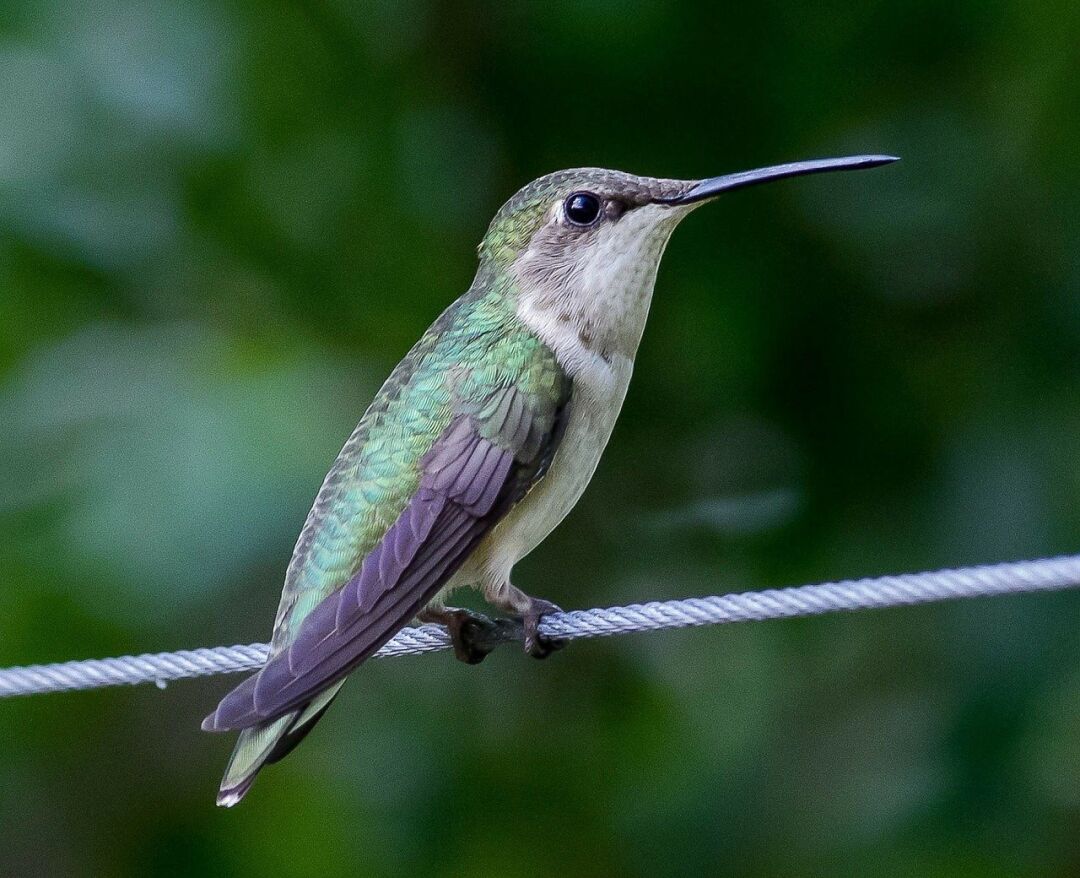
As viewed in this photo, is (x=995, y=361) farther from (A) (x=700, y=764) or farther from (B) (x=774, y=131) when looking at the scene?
(A) (x=700, y=764)

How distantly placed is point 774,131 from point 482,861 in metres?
2.08

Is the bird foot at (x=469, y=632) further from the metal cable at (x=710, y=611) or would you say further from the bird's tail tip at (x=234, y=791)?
the bird's tail tip at (x=234, y=791)

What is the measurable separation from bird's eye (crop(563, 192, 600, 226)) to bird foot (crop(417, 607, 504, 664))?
38.4 inches

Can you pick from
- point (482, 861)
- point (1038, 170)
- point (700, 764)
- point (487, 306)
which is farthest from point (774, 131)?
point (482, 861)

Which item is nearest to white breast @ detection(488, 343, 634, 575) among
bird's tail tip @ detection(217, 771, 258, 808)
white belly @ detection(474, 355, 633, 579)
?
white belly @ detection(474, 355, 633, 579)

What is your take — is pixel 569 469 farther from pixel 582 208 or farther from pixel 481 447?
pixel 582 208

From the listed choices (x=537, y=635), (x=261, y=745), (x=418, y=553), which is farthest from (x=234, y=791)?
(x=537, y=635)

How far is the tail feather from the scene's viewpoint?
266 cm

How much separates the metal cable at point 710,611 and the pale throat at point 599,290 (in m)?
0.67

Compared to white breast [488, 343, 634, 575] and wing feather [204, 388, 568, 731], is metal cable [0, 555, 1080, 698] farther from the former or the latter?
white breast [488, 343, 634, 575]

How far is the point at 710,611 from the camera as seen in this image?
206cm

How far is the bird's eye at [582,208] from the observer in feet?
11.4

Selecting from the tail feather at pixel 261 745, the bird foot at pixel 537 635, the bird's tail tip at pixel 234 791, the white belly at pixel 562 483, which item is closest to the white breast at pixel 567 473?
the white belly at pixel 562 483

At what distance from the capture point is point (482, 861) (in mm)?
3838
